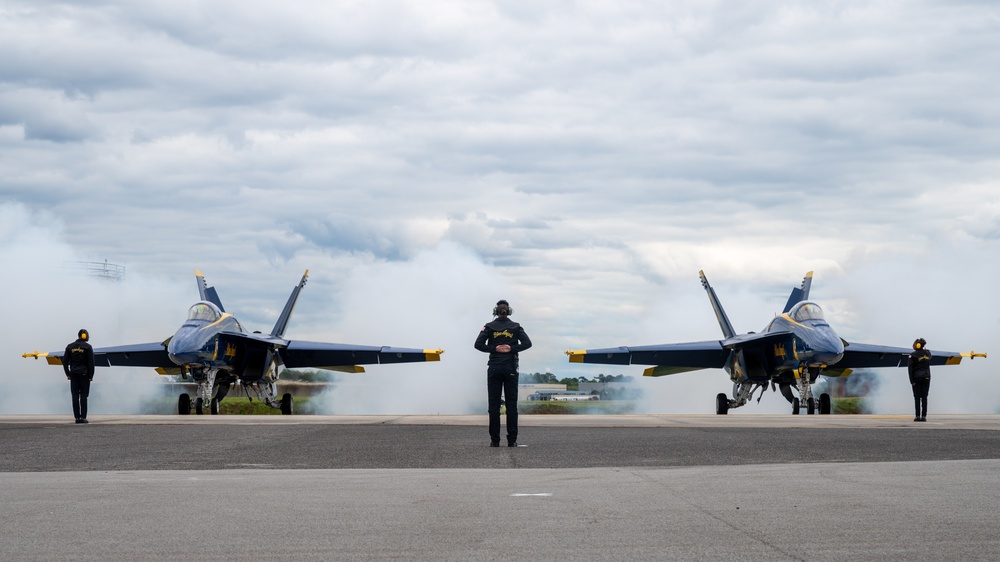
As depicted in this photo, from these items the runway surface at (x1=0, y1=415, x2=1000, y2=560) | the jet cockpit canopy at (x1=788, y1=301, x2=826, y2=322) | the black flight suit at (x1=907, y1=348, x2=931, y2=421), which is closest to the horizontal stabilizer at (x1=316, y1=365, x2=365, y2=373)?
the jet cockpit canopy at (x1=788, y1=301, x2=826, y2=322)

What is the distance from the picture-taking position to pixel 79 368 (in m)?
22.2

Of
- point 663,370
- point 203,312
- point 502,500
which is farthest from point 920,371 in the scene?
point 663,370

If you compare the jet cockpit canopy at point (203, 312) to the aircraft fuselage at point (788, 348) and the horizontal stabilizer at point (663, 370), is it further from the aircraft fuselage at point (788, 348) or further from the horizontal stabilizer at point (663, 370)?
the horizontal stabilizer at point (663, 370)

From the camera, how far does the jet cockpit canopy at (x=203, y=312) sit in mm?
31100

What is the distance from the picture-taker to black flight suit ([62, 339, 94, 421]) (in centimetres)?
2214

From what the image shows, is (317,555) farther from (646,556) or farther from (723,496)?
(723,496)

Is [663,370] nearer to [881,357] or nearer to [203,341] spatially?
[881,357]

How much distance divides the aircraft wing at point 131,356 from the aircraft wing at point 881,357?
24.2m

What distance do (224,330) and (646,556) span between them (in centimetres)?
2856

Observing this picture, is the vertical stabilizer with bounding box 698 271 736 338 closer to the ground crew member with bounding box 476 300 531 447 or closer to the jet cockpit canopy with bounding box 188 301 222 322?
the jet cockpit canopy with bounding box 188 301 222 322

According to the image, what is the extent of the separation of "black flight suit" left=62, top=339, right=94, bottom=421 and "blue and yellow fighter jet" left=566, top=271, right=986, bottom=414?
66.0 feet

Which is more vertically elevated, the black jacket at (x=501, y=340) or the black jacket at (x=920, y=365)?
the black jacket at (x=501, y=340)

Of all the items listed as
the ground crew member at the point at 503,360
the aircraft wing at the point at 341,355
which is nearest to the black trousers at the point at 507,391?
the ground crew member at the point at 503,360

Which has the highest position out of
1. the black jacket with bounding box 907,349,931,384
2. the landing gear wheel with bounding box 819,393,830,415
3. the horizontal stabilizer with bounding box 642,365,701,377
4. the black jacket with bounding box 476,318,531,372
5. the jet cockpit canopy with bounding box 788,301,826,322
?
the jet cockpit canopy with bounding box 788,301,826,322
